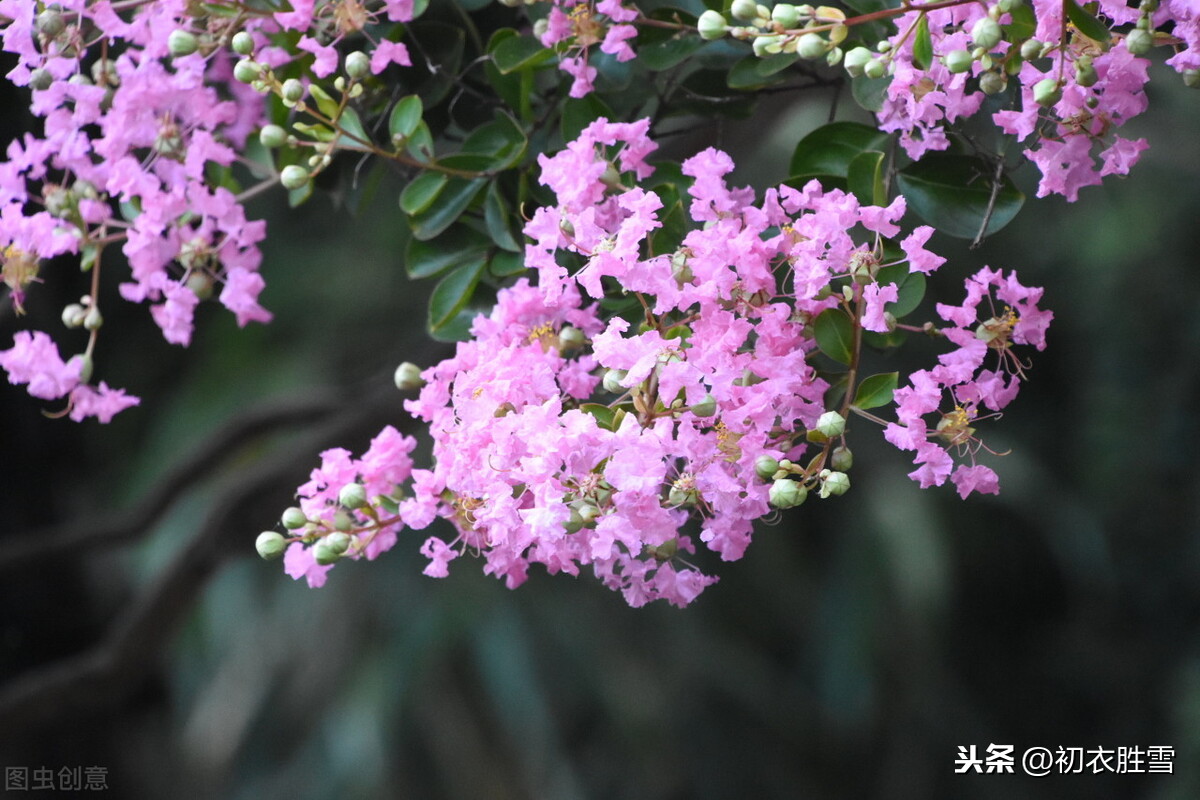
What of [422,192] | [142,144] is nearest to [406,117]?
[422,192]

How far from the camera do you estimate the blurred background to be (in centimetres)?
226

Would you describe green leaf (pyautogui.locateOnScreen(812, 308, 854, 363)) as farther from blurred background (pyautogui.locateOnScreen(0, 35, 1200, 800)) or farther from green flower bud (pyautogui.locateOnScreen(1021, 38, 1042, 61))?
blurred background (pyautogui.locateOnScreen(0, 35, 1200, 800))

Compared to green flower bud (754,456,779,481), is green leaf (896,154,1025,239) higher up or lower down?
higher up

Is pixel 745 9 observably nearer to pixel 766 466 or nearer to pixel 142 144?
pixel 766 466

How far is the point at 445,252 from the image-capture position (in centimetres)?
78

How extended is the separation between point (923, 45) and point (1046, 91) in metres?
0.07

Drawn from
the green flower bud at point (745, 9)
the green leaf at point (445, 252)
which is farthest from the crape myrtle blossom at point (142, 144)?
the green flower bud at point (745, 9)

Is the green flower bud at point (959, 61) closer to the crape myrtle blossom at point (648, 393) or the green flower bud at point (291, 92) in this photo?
the crape myrtle blossom at point (648, 393)

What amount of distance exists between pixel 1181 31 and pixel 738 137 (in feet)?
1.89

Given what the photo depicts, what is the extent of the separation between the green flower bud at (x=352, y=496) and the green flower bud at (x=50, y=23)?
0.34 metres

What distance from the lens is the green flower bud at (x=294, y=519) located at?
641 millimetres

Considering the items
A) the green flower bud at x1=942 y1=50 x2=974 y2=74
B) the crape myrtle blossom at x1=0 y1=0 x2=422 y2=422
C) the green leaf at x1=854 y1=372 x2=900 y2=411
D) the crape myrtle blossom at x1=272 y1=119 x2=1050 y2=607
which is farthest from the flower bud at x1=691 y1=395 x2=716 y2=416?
the crape myrtle blossom at x1=0 y1=0 x2=422 y2=422

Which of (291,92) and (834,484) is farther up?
(291,92)


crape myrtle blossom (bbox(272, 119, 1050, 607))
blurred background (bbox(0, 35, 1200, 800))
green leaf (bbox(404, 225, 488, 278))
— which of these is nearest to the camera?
crape myrtle blossom (bbox(272, 119, 1050, 607))
